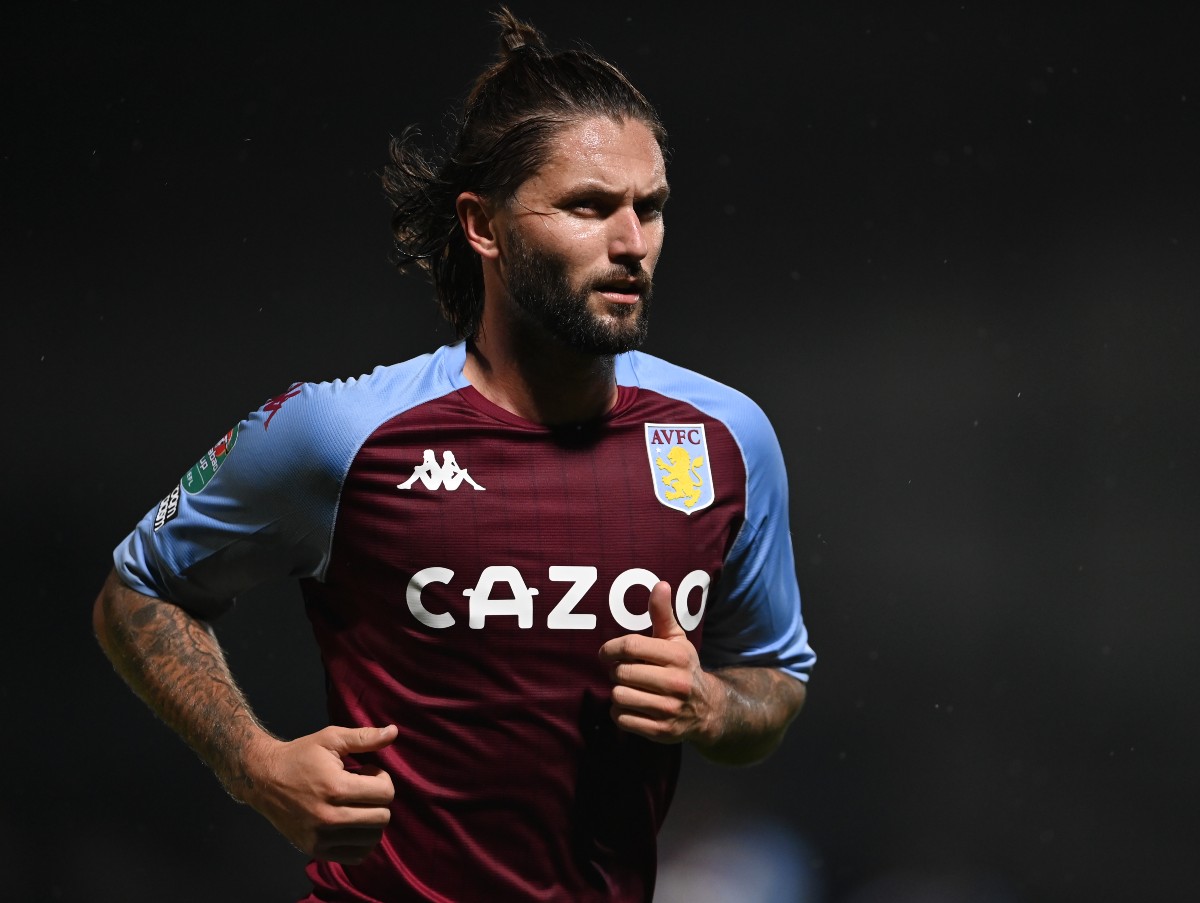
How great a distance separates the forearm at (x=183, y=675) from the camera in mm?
1754

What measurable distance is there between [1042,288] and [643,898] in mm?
3004

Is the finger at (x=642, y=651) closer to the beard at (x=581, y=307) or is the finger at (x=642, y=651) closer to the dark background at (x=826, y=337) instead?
the beard at (x=581, y=307)

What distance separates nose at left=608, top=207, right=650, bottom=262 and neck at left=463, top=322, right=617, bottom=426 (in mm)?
149

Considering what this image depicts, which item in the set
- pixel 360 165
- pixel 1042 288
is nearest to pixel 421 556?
pixel 360 165

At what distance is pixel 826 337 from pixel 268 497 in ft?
9.70

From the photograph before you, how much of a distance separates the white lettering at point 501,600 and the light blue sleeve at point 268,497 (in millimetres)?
199

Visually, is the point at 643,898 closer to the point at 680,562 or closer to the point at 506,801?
the point at 506,801

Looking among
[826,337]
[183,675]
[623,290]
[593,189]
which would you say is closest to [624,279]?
[623,290]

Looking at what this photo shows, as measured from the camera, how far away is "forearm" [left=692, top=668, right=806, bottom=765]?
1.77 metres

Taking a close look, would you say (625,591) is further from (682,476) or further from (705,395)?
(705,395)

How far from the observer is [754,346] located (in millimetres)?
4512

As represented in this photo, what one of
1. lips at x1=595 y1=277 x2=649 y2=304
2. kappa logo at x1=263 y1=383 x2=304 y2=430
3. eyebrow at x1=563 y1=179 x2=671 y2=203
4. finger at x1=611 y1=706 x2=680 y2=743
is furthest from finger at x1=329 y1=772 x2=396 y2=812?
eyebrow at x1=563 y1=179 x2=671 y2=203

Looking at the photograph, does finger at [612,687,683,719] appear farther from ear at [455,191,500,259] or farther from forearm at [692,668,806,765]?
ear at [455,191,500,259]

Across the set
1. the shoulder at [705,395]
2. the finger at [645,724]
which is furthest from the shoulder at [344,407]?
the finger at [645,724]
